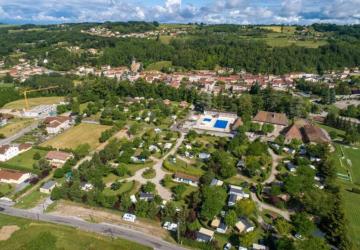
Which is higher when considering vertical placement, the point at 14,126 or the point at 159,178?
the point at 159,178

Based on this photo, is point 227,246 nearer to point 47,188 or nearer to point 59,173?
point 47,188

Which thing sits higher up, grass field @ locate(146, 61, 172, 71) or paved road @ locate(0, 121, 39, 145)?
grass field @ locate(146, 61, 172, 71)

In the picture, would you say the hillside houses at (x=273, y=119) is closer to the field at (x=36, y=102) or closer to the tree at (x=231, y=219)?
the tree at (x=231, y=219)

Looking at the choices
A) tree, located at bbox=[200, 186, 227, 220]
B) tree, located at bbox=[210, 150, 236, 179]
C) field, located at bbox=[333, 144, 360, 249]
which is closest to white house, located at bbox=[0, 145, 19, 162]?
tree, located at bbox=[210, 150, 236, 179]

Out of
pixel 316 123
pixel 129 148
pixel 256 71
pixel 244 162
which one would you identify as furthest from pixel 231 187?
pixel 256 71

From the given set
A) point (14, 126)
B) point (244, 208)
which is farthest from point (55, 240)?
point (14, 126)

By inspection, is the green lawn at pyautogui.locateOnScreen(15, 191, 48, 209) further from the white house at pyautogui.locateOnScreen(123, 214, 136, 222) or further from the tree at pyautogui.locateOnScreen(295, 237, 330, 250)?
the tree at pyautogui.locateOnScreen(295, 237, 330, 250)
